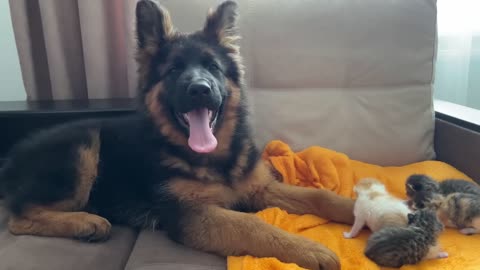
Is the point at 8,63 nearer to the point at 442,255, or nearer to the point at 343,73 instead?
the point at 343,73

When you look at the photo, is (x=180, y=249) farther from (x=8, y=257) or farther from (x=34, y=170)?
(x=34, y=170)

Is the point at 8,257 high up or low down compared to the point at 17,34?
down

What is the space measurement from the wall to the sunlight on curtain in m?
3.07

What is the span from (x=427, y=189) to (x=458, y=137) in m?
0.62

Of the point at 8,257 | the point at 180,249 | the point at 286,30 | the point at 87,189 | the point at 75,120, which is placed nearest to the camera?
the point at 8,257

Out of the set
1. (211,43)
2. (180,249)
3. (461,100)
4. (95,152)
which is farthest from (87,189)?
(461,100)

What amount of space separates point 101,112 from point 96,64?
0.50 m

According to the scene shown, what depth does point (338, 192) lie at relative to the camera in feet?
6.67

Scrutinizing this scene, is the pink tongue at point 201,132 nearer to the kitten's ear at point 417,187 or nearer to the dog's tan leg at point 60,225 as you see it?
the dog's tan leg at point 60,225

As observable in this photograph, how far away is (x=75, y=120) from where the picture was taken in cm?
216

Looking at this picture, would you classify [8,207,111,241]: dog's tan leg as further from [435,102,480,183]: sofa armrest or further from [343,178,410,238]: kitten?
[435,102,480,183]: sofa armrest

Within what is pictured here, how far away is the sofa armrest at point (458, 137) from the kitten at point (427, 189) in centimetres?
32

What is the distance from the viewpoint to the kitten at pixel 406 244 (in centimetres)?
138

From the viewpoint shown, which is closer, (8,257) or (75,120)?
(8,257)
